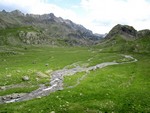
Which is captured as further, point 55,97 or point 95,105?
point 55,97

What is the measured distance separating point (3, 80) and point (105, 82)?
25.3m

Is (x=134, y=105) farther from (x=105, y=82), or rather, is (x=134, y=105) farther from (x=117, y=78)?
(x=117, y=78)

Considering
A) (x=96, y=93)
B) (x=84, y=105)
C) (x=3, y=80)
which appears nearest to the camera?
(x=84, y=105)

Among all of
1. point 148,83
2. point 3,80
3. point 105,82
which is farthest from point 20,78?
point 148,83

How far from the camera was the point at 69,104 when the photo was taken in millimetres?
40875

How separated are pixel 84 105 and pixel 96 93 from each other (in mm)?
7714

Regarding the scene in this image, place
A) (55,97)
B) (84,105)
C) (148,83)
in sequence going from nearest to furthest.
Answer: (84,105)
(55,97)
(148,83)

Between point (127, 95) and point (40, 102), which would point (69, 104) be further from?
point (127, 95)

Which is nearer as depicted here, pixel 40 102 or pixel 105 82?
pixel 40 102

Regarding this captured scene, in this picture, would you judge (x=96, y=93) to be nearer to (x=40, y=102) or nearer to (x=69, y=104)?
(x=69, y=104)

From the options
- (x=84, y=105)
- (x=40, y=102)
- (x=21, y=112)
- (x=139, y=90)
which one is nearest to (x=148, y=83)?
(x=139, y=90)

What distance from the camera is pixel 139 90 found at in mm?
50312

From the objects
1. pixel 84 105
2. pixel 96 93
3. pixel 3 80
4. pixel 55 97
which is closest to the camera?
pixel 84 105

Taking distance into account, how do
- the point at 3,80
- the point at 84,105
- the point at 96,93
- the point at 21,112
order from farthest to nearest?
the point at 3,80 → the point at 96,93 → the point at 84,105 → the point at 21,112
